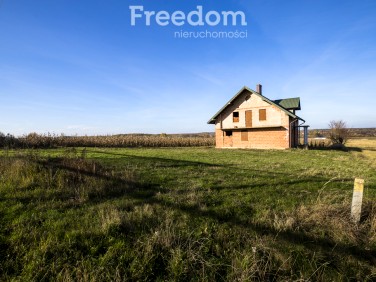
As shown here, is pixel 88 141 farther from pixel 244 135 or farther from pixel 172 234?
pixel 172 234

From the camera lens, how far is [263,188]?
7344 mm

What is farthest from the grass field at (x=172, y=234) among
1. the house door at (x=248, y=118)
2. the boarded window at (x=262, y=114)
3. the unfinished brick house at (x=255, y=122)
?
the house door at (x=248, y=118)

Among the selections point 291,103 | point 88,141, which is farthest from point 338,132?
point 88,141

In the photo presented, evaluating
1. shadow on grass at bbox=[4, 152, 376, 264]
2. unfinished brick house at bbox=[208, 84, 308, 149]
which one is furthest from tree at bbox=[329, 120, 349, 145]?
shadow on grass at bbox=[4, 152, 376, 264]

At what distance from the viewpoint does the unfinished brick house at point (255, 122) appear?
90.2ft

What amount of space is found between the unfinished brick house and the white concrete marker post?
23.4 m

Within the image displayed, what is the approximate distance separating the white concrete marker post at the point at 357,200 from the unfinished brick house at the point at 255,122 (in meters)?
23.4

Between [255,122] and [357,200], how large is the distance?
2519 centimetres

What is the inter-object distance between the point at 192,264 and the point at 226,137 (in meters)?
29.9

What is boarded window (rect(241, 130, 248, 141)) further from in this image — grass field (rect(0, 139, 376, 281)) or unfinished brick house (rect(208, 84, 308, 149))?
grass field (rect(0, 139, 376, 281))

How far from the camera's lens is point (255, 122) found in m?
29.1

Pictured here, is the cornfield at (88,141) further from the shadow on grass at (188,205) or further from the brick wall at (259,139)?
the shadow on grass at (188,205)

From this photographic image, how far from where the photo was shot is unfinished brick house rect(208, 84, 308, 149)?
2748 centimetres

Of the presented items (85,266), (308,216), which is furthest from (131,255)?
(308,216)
